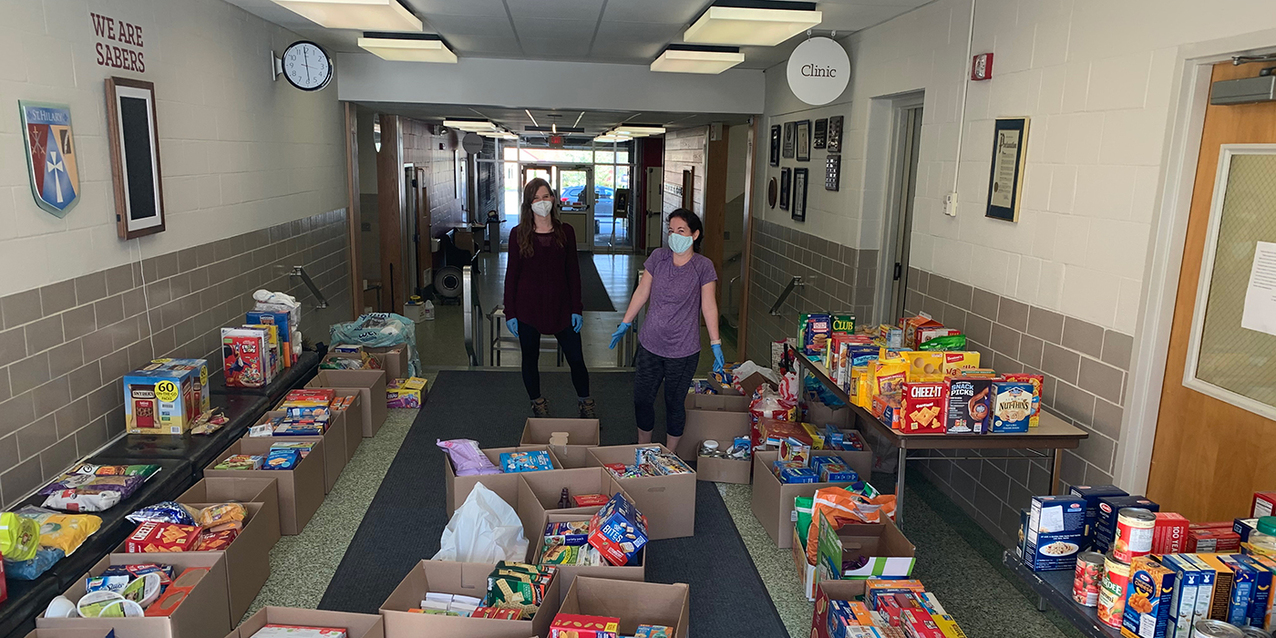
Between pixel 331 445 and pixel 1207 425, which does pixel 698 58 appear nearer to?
pixel 331 445

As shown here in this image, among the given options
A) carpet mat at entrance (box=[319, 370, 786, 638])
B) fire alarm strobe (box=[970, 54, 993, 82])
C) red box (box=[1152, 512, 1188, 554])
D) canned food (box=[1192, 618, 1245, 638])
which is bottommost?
carpet mat at entrance (box=[319, 370, 786, 638])

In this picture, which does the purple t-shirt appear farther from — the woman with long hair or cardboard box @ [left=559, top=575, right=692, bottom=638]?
cardboard box @ [left=559, top=575, right=692, bottom=638]

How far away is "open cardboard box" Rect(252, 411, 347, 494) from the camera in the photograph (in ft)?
13.2

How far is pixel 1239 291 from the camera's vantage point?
8.68ft

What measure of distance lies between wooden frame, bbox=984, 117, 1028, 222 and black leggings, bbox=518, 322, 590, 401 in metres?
2.50

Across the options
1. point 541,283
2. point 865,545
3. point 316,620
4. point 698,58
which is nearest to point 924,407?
point 865,545

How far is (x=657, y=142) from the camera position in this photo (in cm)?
1761

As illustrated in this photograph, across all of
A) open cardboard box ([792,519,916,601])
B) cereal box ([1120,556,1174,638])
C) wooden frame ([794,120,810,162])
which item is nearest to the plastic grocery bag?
open cardboard box ([792,519,916,601])

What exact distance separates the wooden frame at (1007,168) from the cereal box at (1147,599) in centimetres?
215

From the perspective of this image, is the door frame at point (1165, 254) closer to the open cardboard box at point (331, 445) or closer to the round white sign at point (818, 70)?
the round white sign at point (818, 70)

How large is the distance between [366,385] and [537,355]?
108 cm

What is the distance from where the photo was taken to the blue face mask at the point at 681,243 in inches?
168

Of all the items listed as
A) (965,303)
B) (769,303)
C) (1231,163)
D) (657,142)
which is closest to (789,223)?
(769,303)

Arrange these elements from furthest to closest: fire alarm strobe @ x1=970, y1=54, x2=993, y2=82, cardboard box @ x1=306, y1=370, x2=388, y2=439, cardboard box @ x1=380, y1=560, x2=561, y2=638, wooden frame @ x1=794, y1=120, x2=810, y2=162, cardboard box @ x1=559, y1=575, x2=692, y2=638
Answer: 1. wooden frame @ x1=794, y1=120, x2=810, y2=162
2. cardboard box @ x1=306, y1=370, x2=388, y2=439
3. fire alarm strobe @ x1=970, y1=54, x2=993, y2=82
4. cardboard box @ x1=559, y1=575, x2=692, y2=638
5. cardboard box @ x1=380, y1=560, x2=561, y2=638
